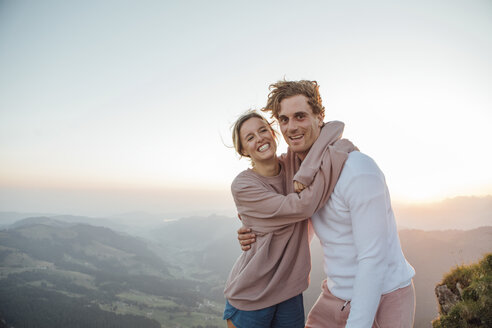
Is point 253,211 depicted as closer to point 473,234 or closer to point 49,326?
point 49,326

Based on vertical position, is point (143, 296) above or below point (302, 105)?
below

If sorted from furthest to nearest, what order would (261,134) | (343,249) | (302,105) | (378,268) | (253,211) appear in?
1. (261,134)
2. (253,211)
3. (302,105)
4. (343,249)
5. (378,268)

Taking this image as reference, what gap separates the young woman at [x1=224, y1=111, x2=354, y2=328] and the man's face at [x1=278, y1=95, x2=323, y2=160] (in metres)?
0.17

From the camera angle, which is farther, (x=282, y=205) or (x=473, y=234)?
(x=473, y=234)

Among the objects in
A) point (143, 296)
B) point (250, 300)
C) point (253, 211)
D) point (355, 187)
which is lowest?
point (143, 296)

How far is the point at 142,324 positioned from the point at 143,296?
56973mm

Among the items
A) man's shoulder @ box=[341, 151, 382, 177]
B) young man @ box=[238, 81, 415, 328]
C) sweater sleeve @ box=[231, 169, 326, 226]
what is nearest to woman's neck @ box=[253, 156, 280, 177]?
sweater sleeve @ box=[231, 169, 326, 226]

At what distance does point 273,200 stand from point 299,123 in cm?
103

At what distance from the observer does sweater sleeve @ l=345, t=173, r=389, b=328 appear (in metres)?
2.56

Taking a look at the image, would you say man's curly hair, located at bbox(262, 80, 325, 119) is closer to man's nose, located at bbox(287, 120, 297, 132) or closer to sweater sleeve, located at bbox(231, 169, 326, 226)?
man's nose, located at bbox(287, 120, 297, 132)

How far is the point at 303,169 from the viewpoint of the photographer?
3.03m

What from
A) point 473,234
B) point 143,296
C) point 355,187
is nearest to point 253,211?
point 355,187

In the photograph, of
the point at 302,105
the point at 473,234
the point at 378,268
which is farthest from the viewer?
the point at 473,234

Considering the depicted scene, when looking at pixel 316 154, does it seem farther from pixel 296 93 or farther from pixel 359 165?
pixel 296 93
